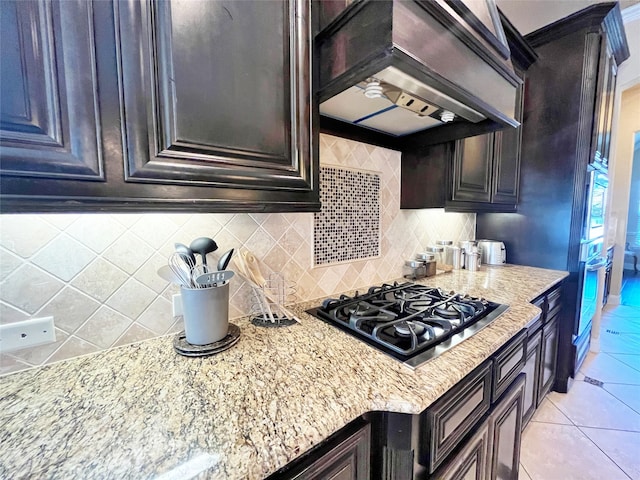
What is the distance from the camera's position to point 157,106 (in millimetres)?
579

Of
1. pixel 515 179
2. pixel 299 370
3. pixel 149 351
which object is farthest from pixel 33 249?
pixel 515 179

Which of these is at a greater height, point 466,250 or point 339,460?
point 466,250

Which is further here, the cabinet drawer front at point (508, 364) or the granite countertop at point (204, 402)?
the cabinet drawer front at point (508, 364)

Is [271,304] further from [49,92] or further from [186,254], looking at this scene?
[49,92]

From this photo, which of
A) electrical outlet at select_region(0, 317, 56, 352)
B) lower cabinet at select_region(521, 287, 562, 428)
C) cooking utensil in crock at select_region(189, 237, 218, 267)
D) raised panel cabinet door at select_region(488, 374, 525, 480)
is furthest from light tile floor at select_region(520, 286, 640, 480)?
electrical outlet at select_region(0, 317, 56, 352)

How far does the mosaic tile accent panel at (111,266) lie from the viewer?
2.33 ft

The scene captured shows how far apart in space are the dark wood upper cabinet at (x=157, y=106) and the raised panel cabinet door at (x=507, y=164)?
1.62m

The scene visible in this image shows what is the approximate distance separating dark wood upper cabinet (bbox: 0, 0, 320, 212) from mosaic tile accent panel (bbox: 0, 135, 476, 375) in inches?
10.6

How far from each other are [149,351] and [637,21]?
405 centimetres

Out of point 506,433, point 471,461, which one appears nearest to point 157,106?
point 471,461

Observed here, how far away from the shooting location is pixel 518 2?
5.96ft

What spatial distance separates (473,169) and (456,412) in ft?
4.41

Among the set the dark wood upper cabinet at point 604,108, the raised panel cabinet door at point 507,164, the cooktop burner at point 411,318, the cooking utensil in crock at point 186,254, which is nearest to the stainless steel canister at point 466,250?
the raised panel cabinet door at point 507,164

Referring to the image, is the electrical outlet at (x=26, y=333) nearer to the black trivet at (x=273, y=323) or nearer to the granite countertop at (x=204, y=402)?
the granite countertop at (x=204, y=402)
